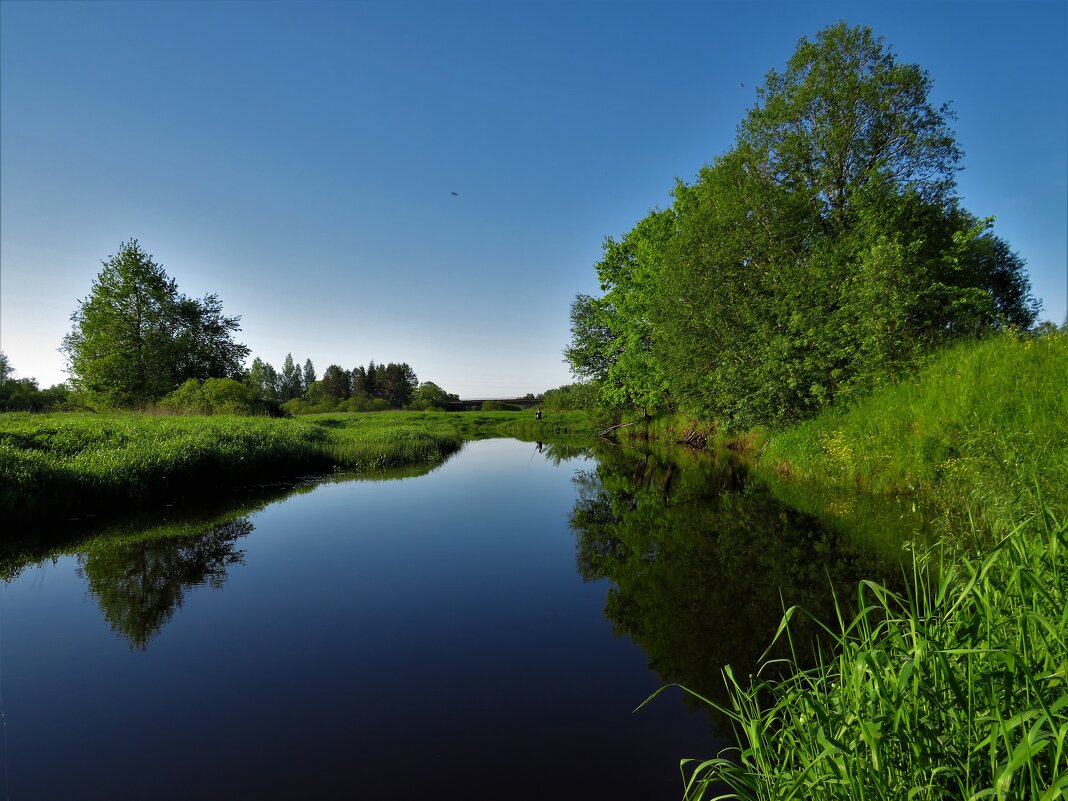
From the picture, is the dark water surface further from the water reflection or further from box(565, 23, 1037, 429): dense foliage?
box(565, 23, 1037, 429): dense foliage

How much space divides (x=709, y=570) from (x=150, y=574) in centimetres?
927

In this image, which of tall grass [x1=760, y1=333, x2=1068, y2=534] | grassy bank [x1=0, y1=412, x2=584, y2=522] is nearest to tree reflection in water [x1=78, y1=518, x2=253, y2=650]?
grassy bank [x1=0, y1=412, x2=584, y2=522]

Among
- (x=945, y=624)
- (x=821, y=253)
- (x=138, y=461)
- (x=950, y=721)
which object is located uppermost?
(x=821, y=253)

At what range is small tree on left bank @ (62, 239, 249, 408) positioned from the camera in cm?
3503

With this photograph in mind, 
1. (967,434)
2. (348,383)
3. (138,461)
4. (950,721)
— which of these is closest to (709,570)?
(950,721)

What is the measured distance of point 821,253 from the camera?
17.1 meters

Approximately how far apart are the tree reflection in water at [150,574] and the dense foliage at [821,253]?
16.8 meters

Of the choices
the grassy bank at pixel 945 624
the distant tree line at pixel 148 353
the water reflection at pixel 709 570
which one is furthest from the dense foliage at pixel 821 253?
the distant tree line at pixel 148 353

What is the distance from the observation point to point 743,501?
12453 millimetres

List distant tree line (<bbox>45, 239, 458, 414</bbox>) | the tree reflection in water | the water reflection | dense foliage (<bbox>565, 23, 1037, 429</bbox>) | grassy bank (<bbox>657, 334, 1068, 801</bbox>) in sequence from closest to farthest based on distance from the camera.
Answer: grassy bank (<bbox>657, 334, 1068, 801</bbox>)
the water reflection
the tree reflection in water
dense foliage (<bbox>565, 23, 1037, 429</bbox>)
distant tree line (<bbox>45, 239, 458, 414</bbox>)

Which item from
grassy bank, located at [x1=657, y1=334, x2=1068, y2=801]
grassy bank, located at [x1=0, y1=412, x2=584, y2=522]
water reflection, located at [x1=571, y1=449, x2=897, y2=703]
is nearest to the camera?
grassy bank, located at [x1=657, y1=334, x2=1068, y2=801]

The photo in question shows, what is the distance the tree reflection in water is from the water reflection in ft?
20.5

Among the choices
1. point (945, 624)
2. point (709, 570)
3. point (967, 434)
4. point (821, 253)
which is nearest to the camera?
point (945, 624)

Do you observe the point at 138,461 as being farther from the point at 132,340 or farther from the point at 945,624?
the point at 132,340
